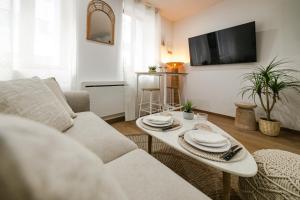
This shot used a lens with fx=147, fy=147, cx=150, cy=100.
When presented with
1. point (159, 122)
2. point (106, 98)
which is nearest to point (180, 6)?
point (106, 98)

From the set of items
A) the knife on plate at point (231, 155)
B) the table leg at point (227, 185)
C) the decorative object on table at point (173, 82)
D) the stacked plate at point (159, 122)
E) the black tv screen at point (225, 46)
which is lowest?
the table leg at point (227, 185)

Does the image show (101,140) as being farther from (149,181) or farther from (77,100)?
(77,100)

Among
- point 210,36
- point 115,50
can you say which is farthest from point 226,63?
point 115,50

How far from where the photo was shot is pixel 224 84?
2.95m

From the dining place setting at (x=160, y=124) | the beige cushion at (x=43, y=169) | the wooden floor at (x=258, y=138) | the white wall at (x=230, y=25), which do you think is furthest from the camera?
the white wall at (x=230, y=25)

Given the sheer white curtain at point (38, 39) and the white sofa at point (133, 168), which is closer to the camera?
the white sofa at point (133, 168)

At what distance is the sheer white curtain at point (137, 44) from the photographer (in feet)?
8.55

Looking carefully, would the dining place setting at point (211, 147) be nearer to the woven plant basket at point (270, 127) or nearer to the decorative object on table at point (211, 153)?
the decorative object on table at point (211, 153)

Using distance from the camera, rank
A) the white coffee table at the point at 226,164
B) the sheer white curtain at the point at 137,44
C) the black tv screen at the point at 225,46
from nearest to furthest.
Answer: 1. the white coffee table at the point at 226,164
2. the black tv screen at the point at 225,46
3. the sheer white curtain at the point at 137,44

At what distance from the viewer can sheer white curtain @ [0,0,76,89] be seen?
1.50 meters

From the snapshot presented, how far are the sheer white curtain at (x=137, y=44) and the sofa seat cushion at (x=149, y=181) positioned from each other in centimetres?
200

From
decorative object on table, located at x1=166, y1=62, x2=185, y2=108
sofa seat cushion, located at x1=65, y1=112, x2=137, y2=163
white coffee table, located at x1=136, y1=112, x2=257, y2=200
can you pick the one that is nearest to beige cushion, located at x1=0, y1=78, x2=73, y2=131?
sofa seat cushion, located at x1=65, y1=112, x2=137, y2=163

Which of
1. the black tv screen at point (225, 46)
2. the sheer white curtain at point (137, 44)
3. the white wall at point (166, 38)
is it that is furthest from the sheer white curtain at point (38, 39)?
the black tv screen at point (225, 46)

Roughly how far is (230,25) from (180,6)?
3.52 ft
